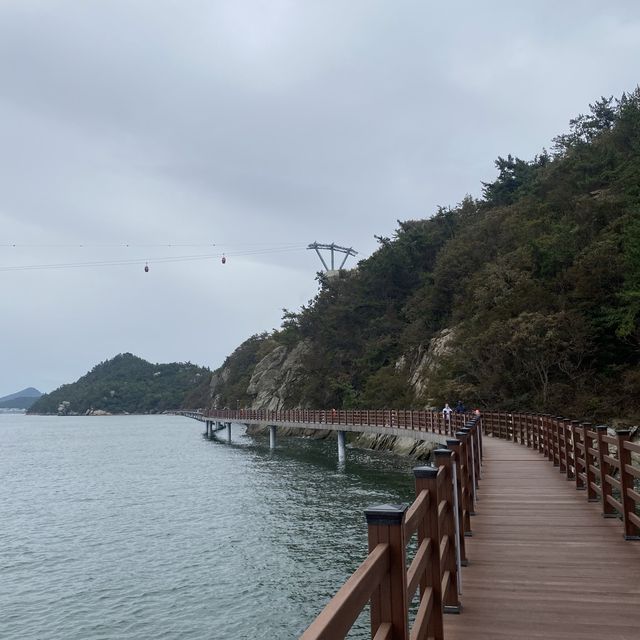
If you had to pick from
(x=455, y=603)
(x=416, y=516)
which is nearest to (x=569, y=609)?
(x=455, y=603)

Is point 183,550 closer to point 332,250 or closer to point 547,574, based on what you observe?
point 547,574

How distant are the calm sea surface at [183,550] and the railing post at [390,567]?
296 inches

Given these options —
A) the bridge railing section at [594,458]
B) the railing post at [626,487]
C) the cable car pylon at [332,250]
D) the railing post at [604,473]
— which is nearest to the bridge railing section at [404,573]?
the bridge railing section at [594,458]

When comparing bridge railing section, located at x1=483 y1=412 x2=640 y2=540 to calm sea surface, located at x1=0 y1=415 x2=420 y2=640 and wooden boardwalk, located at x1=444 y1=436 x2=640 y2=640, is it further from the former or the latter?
calm sea surface, located at x1=0 y1=415 x2=420 y2=640

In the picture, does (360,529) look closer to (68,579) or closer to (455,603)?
(68,579)

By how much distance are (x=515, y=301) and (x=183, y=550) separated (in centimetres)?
2276

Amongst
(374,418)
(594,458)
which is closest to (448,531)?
(594,458)

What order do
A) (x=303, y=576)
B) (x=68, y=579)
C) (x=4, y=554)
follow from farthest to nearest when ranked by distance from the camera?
(x=4, y=554) < (x=68, y=579) < (x=303, y=576)

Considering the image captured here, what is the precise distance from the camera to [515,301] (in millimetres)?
31828

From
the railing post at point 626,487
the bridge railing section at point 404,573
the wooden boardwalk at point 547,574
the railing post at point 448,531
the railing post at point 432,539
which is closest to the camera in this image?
the bridge railing section at point 404,573

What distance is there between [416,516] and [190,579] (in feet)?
34.8

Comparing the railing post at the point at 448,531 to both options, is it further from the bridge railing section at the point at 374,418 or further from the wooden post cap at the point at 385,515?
the bridge railing section at the point at 374,418

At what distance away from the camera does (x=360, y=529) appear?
642 inches

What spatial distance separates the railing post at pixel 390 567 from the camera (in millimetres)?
2570
